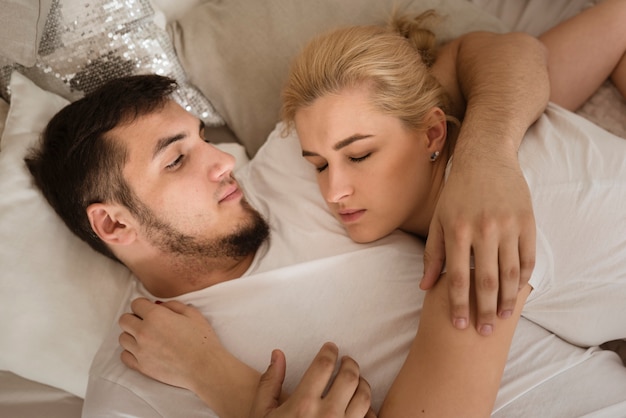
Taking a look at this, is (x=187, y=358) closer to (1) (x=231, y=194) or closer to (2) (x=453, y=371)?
(1) (x=231, y=194)

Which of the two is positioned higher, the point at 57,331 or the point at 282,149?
the point at 282,149

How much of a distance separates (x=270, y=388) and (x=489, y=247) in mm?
604

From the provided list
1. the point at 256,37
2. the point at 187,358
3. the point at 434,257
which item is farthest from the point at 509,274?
the point at 256,37

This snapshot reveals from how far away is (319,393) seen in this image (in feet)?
3.59

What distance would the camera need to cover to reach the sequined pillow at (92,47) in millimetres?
1624

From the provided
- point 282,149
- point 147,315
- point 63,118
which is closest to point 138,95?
point 63,118

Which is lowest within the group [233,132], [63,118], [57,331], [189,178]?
[57,331]

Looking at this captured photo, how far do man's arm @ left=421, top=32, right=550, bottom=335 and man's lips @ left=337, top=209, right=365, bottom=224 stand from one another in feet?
0.98

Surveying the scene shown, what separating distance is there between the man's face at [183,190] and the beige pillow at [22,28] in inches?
16.2

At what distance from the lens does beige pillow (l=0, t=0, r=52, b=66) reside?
147cm

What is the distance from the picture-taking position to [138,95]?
1.48m

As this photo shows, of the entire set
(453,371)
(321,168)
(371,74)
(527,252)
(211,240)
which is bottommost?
(211,240)

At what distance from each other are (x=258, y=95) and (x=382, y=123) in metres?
0.65

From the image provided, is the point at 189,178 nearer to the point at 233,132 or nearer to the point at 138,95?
the point at 138,95
